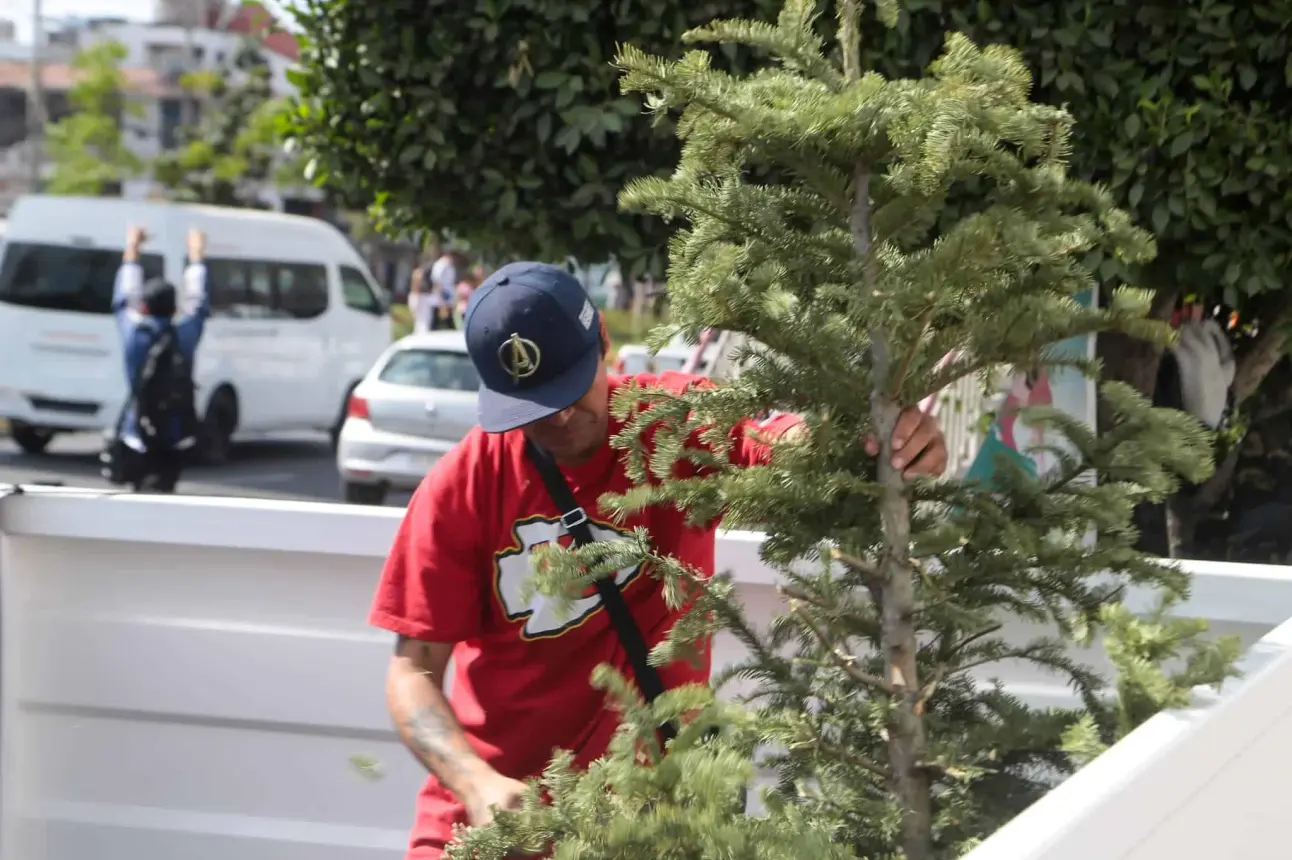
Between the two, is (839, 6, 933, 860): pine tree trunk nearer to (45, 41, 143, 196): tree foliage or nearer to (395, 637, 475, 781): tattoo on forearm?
(395, 637, 475, 781): tattoo on forearm

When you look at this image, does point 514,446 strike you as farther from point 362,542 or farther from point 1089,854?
point 1089,854

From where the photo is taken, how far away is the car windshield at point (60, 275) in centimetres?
1431

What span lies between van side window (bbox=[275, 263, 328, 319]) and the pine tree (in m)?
14.4

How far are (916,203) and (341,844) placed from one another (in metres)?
2.24

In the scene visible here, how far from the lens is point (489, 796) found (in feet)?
7.54

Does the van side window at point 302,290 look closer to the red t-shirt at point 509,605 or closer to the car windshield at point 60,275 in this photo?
the car windshield at point 60,275

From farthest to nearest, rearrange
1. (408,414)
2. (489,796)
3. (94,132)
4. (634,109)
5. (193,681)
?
(94,132) < (408,414) < (634,109) < (193,681) < (489,796)

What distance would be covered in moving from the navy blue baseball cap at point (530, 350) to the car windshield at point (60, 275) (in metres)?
12.8

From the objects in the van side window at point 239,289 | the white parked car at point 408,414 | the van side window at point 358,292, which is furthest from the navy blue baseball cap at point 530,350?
the van side window at point 358,292

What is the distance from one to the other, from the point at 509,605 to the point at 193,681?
3.93 feet

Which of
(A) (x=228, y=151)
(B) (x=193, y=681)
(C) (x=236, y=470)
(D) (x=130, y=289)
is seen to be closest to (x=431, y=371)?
(D) (x=130, y=289)

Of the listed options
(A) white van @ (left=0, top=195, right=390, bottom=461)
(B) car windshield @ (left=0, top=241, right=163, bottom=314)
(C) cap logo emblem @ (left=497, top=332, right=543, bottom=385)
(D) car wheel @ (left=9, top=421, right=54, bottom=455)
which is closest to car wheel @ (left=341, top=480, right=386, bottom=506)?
(A) white van @ (left=0, top=195, right=390, bottom=461)

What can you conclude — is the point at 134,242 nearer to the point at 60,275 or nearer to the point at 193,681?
the point at 60,275

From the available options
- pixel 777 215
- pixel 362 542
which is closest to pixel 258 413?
pixel 362 542
